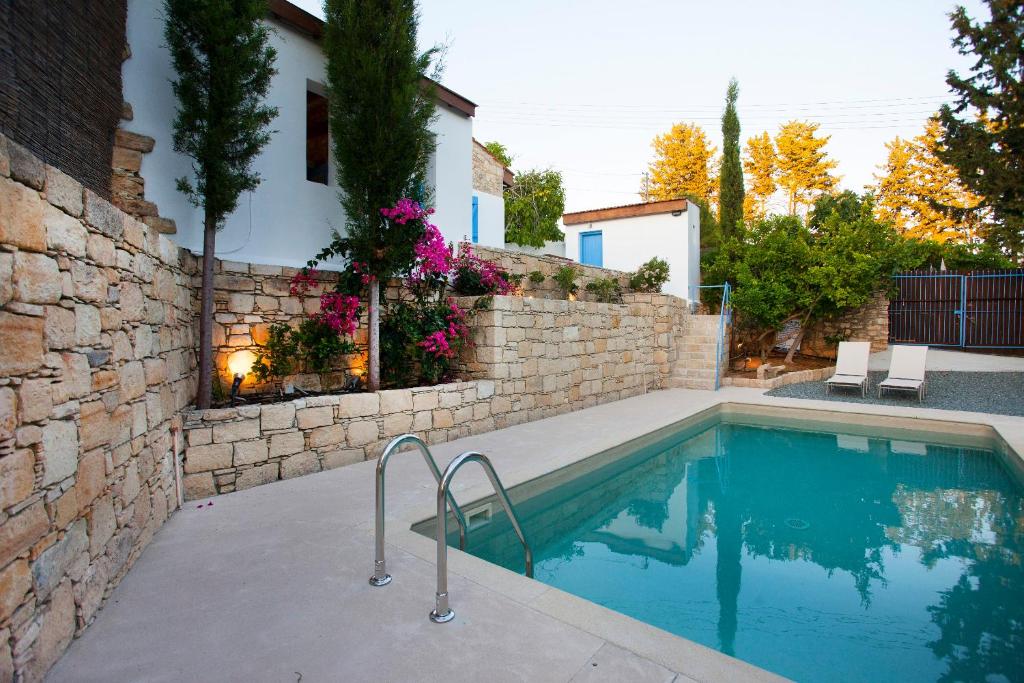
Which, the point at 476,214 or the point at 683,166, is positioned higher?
the point at 683,166

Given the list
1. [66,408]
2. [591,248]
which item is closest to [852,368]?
[591,248]

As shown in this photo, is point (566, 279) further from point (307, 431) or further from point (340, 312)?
point (307, 431)

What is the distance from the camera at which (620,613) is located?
274cm

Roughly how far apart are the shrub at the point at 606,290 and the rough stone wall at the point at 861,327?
675 cm

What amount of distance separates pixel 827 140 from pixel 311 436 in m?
29.0

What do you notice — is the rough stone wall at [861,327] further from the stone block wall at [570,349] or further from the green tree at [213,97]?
the green tree at [213,97]

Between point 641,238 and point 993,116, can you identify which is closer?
point 993,116

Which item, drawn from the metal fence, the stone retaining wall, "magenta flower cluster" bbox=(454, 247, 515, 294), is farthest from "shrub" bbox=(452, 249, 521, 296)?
the metal fence

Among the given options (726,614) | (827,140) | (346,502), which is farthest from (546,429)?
(827,140)

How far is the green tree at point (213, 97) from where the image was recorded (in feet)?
15.4

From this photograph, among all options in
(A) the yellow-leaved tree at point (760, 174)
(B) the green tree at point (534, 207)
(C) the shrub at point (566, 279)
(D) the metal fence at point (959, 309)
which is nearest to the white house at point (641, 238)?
(B) the green tree at point (534, 207)

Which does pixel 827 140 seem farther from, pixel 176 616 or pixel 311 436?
pixel 176 616

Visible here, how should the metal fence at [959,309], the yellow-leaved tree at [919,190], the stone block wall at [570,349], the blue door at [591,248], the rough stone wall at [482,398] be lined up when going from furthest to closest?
1. the yellow-leaved tree at [919,190]
2. the blue door at [591,248]
3. the metal fence at [959,309]
4. the stone block wall at [570,349]
5. the rough stone wall at [482,398]

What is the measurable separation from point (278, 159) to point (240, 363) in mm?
2557
